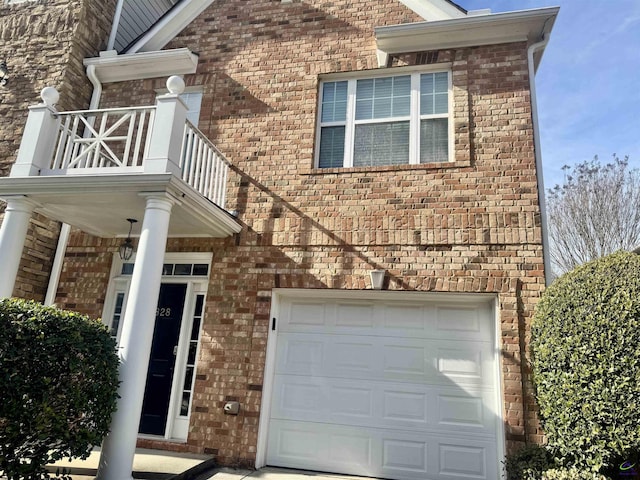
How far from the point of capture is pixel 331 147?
701cm

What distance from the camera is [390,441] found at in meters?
5.68

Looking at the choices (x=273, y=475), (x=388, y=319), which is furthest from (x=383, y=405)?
(x=273, y=475)

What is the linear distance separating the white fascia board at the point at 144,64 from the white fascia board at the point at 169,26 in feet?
1.53

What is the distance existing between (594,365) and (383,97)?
4.76 metres

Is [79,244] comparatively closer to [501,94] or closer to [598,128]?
[501,94]

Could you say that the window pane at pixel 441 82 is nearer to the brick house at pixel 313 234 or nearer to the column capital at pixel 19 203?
the brick house at pixel 313 234

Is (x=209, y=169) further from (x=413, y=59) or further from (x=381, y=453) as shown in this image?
(x=381, y=453)

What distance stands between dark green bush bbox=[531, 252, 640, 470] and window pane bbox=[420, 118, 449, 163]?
256 cm

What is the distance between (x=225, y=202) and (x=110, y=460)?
12.5 feet

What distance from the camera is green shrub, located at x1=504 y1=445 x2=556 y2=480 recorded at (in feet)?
14.8

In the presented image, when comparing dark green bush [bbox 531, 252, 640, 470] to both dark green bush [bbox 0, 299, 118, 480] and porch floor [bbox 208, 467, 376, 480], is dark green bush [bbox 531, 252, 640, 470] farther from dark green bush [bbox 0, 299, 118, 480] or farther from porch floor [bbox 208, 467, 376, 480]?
dark green bush [bbox 0, 299, 118, 480]

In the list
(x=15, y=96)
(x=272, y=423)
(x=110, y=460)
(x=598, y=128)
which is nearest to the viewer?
(x=110, y=460)

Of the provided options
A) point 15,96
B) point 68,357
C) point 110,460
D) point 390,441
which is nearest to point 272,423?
point 390,441

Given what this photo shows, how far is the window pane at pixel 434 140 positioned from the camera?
21.5 feet
